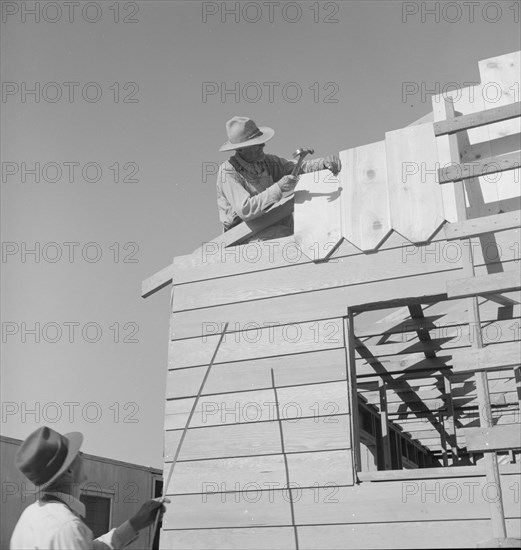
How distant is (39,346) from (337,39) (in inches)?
245

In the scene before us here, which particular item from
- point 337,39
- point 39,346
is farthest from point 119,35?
point 39,346

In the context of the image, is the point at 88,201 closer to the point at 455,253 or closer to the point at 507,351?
the point at 455,253

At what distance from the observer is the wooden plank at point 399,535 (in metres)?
4.66

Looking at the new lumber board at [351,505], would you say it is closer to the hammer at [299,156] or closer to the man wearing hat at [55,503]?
the man wearing hat at [55,503]

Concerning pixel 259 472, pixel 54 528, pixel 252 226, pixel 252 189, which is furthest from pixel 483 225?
pixel 54 528

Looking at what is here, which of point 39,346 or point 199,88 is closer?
point 199,88

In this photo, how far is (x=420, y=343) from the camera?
8289 mm

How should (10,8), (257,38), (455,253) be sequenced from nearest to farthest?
(455,253), (10,8), (257,38)

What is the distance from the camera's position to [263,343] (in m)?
5.78

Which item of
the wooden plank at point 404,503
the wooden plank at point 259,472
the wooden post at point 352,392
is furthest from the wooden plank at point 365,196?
the wooden plank at point 404,503

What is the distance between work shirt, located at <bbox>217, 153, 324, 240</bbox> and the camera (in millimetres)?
6184

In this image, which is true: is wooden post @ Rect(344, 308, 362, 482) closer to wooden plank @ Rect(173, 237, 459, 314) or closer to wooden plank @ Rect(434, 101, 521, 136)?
wooden plank @ Rect(173, 237, 459, 314)

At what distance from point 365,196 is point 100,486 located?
1291cm

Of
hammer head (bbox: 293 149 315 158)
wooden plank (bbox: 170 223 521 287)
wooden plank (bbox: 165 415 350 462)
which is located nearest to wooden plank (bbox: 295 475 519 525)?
wooden plank (bbox: 165 415 350 462)
